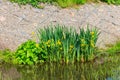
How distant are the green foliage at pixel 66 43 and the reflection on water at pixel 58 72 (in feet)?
0.84

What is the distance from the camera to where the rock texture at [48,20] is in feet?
49.2

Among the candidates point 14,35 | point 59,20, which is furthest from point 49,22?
point 14,35

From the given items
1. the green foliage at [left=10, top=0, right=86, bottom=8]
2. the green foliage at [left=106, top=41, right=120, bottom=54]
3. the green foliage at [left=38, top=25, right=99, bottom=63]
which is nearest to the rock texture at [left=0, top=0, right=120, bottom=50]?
the green foliage at [left=10, top=0, right=86, bottom=8]

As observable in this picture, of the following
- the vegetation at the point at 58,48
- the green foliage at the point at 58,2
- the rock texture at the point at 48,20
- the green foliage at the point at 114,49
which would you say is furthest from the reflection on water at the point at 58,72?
the green foliage at the point at 58,2

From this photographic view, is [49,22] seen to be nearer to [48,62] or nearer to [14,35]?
[14,35]

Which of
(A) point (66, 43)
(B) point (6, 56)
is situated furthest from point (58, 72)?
(B) point (6, 56)

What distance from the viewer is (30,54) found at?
13109 mm

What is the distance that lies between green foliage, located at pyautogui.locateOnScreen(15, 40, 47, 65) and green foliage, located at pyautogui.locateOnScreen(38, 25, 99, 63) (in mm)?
198

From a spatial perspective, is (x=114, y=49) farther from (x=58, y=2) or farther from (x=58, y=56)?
(x=58, y=2)

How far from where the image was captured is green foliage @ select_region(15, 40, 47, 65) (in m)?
13.1

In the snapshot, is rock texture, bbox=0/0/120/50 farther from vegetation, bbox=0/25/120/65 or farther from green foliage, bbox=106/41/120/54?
vegetation, bbox=0/25/120/65

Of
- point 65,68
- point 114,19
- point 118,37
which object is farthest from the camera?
point 114,19

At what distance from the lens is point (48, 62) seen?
13.2m

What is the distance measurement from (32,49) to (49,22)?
2901mm
